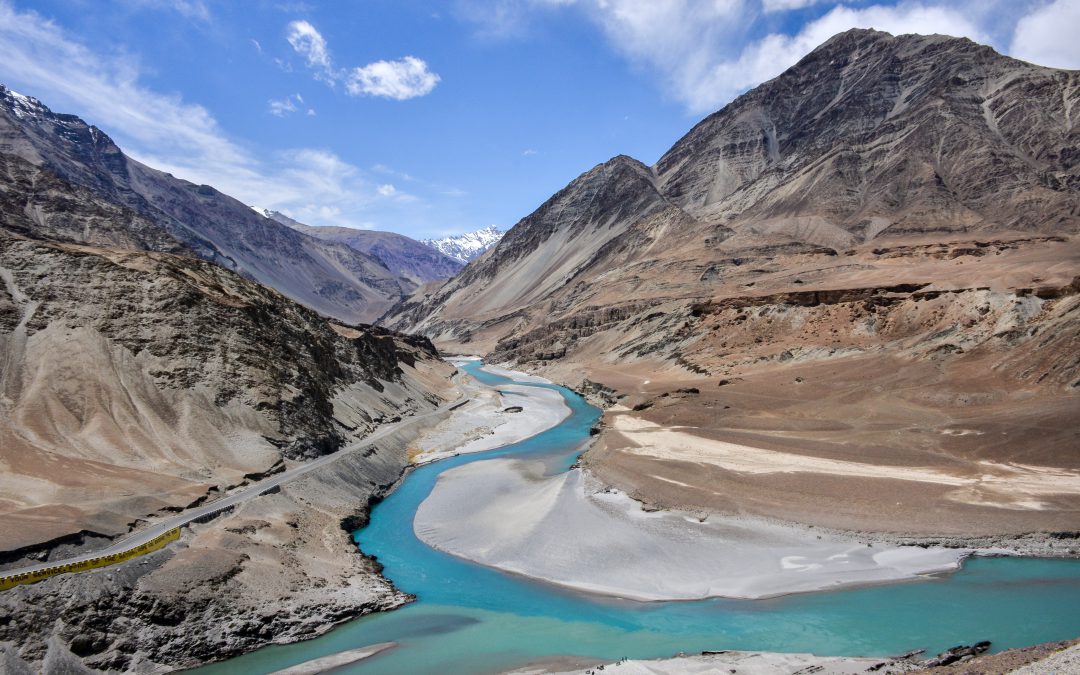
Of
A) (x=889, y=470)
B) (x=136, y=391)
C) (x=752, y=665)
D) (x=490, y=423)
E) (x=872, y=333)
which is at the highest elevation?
(x=872, y=333)

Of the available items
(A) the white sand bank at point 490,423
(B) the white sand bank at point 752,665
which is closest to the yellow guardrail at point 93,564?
(B) the white sand bank at point 752,665

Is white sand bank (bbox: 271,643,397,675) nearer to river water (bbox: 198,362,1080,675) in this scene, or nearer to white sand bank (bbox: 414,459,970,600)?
river water (bbox: 198,362,1080,675)

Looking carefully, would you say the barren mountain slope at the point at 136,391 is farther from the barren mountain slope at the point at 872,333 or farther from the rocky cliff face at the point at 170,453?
the barren mountain slope at the point at 872,333

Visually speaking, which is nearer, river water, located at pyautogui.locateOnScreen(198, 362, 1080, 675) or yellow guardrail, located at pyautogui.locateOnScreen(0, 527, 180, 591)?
river water, located at pyautogui.locateOnScreen(198, 362, 1080, 675)

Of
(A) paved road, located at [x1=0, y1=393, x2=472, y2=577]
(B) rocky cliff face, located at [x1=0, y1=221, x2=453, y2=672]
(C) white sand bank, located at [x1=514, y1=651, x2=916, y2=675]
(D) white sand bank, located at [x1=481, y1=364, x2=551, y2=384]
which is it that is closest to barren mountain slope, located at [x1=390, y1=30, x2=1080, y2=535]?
(D) white sand bank, located at [x1=481, y1=364, x2=551, y2=384]

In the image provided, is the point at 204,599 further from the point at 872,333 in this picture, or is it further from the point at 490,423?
the point at 872,333

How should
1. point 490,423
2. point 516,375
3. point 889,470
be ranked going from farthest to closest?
point 516,375 → point 490,423 → point 889,470

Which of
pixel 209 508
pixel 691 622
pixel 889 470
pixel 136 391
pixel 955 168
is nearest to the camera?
pixel 691 622

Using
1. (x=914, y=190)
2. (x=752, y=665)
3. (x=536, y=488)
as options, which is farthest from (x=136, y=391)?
(x=914, y=190)
